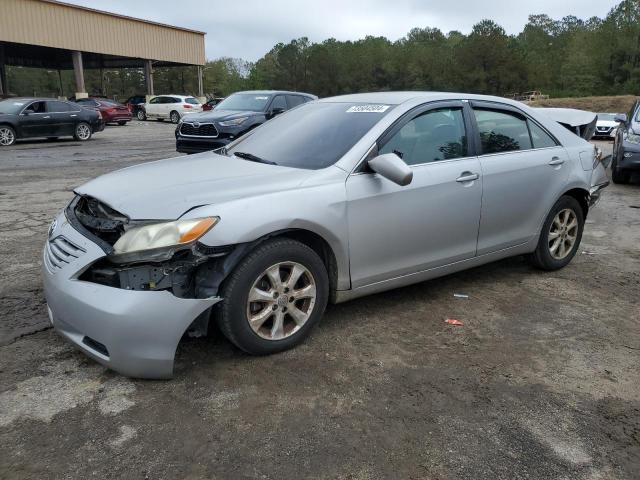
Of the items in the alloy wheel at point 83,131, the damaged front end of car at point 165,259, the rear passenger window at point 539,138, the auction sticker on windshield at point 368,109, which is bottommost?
the alloy wheel at point 83,131

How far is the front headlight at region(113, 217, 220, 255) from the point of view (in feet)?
9.51

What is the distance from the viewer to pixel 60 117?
17547 millimetres

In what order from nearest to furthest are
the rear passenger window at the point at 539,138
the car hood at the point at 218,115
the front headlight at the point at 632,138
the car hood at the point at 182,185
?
the car hood at the point at 182,185 < the rear passenger window at the point at 539,138 < the front headlight at the point at 632,138 < the car hood at the point at 218,115

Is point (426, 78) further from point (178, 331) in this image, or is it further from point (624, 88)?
point (178, 331)

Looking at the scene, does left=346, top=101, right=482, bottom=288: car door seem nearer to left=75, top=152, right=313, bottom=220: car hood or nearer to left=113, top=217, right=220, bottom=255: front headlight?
left=75, top=152, right=313, bottom=220: car hood

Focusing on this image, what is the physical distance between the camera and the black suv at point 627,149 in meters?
9.62

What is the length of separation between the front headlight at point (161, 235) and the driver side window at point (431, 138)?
1409 mm

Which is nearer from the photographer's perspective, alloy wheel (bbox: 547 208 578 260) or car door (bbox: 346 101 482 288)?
car door (bbox: 346 101 482 288)

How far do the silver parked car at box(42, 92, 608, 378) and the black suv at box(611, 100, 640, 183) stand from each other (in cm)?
575

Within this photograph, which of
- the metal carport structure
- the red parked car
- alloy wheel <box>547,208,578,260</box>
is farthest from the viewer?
the metal carport structure

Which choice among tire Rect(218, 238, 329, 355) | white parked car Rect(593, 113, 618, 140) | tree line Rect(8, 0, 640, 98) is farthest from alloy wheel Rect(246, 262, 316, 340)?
tree line Rect(8, 0, 640, 98)

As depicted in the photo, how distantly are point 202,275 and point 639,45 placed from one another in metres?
78.9

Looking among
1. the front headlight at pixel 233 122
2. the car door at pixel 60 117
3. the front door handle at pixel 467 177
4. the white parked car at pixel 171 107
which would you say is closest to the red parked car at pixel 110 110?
the white parked car at pixel 171 107

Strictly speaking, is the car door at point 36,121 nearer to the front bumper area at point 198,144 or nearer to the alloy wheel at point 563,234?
the front bumper area at point 198,144
